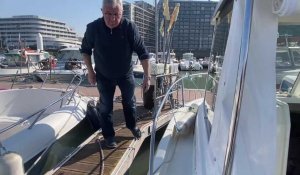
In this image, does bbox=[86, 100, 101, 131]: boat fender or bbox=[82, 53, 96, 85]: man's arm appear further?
bbox=[86, 100, 101, 131]: boat fender

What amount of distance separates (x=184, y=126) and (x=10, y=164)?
180 centimetres

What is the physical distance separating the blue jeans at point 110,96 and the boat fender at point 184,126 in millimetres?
690

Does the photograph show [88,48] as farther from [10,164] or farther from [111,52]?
[10,164]

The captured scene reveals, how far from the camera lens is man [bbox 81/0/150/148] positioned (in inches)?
128

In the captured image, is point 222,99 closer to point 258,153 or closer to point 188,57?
point 258,153

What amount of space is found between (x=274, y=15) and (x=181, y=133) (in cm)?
195

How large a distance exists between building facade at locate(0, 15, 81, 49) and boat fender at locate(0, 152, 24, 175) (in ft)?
121

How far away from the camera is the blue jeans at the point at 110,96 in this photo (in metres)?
3.52

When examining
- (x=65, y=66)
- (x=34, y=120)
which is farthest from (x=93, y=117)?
(x=65, y=66)

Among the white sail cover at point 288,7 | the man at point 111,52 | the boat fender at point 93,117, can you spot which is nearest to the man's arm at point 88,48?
the man at point 111,52

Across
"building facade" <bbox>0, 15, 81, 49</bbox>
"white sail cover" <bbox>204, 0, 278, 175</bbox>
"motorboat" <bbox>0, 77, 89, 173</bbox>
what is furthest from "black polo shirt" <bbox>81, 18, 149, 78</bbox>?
"building facade" <bbox>0, 15, 81, 49</bbox>

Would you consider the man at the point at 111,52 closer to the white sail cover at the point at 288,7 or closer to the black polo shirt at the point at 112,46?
the black polo shirt at the point at 112,46

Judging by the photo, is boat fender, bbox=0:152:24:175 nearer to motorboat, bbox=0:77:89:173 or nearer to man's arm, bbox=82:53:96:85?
motorboat, bbox=0:77:89:173

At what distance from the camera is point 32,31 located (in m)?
46.4
